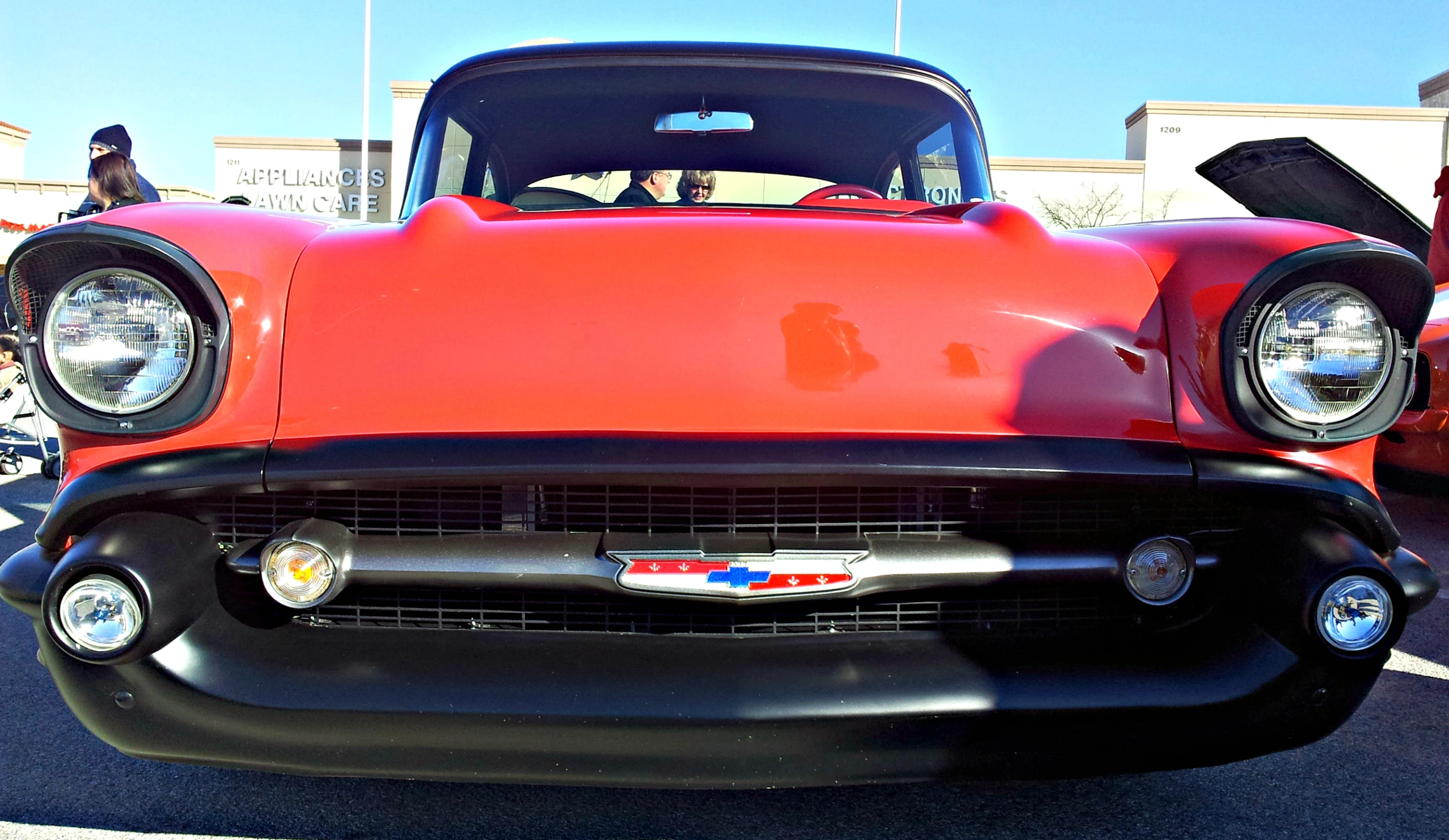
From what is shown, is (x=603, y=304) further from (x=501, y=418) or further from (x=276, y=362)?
(x=276, y=362)

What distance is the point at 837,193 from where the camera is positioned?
2541 millimetres

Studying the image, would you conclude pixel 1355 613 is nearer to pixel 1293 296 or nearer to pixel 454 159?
pixel 1293 296

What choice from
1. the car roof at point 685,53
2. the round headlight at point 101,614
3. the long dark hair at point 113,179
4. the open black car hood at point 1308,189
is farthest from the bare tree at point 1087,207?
Answer: the round headlight at point 101,614

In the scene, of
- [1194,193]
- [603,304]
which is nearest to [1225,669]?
[603,304]

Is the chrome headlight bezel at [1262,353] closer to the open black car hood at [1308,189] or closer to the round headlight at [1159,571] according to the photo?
the round headlight at [1159,571]

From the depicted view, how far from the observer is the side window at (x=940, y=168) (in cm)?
255

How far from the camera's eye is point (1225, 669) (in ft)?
4.72

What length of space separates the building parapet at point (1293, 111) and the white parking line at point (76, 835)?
28.5 meters

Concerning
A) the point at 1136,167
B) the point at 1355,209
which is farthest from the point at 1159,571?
the point at 1136,167

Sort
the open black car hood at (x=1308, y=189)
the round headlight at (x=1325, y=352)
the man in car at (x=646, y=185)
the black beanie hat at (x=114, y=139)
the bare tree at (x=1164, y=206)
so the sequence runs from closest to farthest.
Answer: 1. the round headlight at (x=1325, y=352)
2. the man in car at (x=646, y=185)
3. the open black car hood at (x=1308, y=189)
4. the black beanie hat at (x=114, y=139)
5. the bare tree at (x=1164, y=206)

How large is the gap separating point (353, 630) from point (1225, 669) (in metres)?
1.25

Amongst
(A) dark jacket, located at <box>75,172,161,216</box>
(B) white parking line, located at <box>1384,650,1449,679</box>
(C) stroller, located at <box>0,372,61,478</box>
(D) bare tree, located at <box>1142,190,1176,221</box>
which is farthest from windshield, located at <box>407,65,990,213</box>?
(D) bare tree, located at <box>1142,190,1176,221</box>

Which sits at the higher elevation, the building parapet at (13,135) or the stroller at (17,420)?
the building parapet at (13,135)

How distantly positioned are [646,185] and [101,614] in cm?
163
